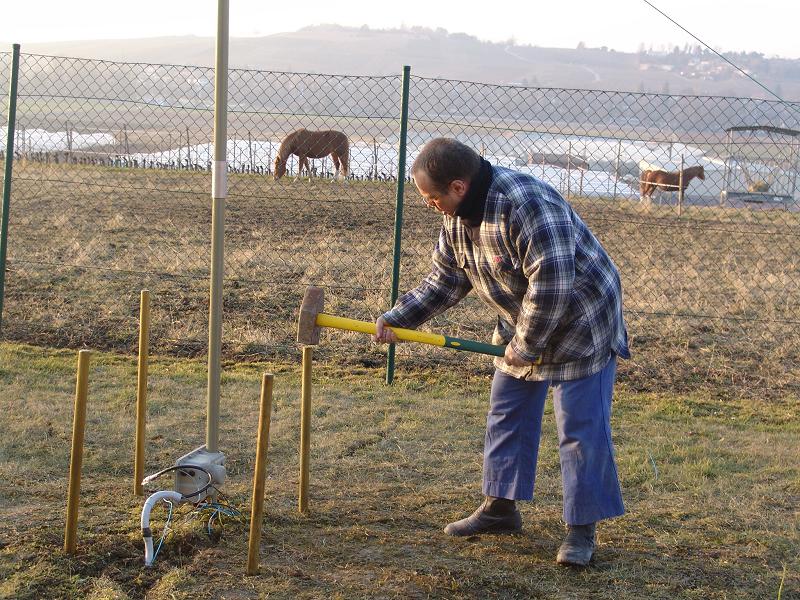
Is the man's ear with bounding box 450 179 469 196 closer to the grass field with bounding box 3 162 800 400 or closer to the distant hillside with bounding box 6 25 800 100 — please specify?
the grass field with bounding box 3 162 800 400

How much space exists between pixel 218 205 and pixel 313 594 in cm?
156

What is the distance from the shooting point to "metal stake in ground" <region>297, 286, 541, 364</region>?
3.51 meters

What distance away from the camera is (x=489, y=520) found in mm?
3861

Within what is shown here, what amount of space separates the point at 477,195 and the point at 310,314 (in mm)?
841

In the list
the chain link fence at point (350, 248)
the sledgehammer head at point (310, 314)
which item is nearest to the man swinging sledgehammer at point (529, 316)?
the sledgehammer head at point (310, 314)

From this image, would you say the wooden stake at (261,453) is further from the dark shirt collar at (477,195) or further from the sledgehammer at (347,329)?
the dark shirt collar at (477,195)

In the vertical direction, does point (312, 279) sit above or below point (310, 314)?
below

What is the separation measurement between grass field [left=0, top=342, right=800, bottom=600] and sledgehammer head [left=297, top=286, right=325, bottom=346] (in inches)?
32.7

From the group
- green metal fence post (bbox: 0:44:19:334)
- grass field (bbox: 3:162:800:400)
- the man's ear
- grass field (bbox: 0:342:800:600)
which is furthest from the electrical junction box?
green metal fence post (bbox: 0:44:19:334)

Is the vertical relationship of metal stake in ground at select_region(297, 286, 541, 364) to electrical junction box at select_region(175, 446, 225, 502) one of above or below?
above

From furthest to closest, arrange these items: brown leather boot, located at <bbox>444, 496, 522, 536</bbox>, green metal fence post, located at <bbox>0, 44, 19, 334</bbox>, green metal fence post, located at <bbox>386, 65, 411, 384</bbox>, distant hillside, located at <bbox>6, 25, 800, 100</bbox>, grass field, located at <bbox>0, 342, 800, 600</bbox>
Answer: distant hillside, located at <bbox>6, 25, 800, 100</bbox> → green metal fence post, located at <bbox>0, 44, 19, 334</bbox> → green metal fence post, located at <bbox>386, 65, 411, 384</bbox> → brown leather boot, located at <bbox>444, 496, 522, 536</bbox> → grass field, located at <bbox>0, 342, 800, 600</bbox>

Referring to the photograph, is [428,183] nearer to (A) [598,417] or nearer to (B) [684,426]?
(A) [598,417]

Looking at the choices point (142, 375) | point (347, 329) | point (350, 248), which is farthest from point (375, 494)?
point (350, 248)

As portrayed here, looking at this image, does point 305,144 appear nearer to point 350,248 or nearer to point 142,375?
point 350,248
